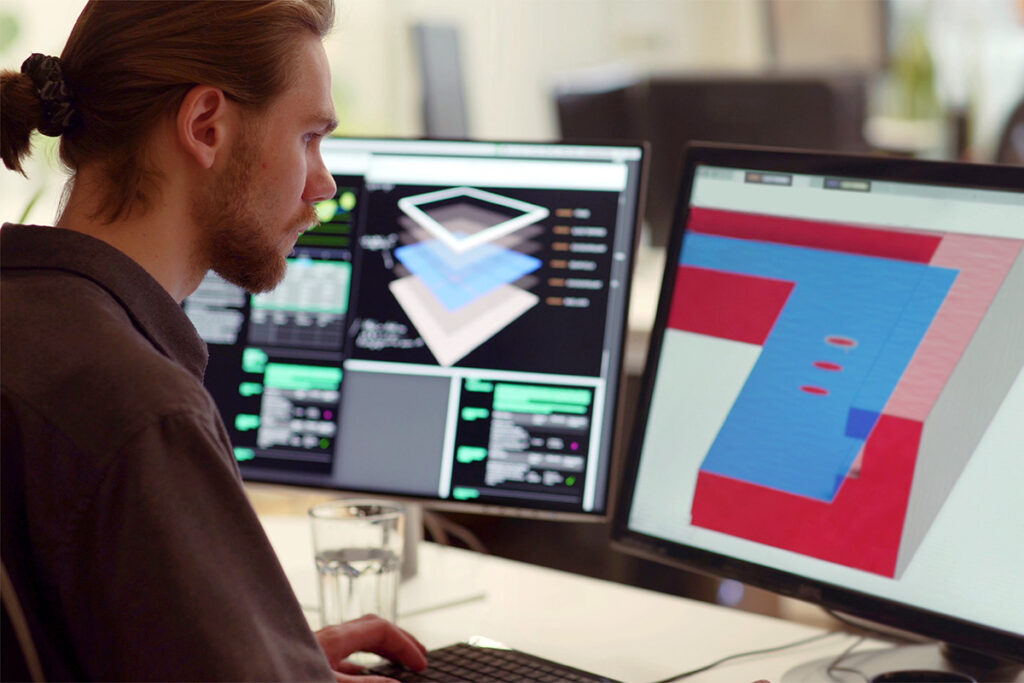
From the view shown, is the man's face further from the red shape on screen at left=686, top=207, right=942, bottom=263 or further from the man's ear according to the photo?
the red shape on screen at left=686, top=207, right=942, bottom=263

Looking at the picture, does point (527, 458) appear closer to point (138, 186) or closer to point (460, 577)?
point (460, 577)

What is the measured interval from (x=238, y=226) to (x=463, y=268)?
35cm

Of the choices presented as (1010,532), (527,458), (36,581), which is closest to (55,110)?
(36,581)

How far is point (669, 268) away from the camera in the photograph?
3.70ft

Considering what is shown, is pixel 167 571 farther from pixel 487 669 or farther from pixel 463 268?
pixel 463 268

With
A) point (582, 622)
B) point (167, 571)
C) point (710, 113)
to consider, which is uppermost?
point (710, 113)

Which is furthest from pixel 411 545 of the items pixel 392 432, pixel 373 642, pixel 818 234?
pixel 818 234

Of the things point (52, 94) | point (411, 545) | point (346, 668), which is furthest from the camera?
point (411, 545)

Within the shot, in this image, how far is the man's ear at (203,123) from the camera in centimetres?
88

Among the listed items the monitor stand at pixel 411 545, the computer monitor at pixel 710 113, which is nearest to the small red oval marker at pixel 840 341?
the monitor stand at pixel 411 545

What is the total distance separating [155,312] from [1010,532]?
68cm

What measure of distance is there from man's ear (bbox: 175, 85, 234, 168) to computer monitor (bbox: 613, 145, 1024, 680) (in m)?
0.46

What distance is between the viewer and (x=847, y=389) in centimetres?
100

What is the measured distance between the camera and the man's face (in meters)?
0.92
